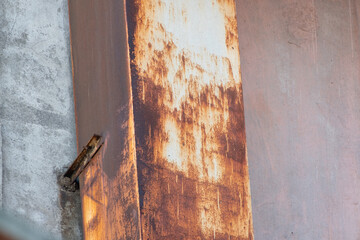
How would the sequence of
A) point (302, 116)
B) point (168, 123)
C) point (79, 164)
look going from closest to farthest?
point (168, 123)
point (79, 164)
point (302, 116)

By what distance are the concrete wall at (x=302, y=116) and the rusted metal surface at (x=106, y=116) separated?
1.00m

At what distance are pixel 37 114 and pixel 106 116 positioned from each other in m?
0.53

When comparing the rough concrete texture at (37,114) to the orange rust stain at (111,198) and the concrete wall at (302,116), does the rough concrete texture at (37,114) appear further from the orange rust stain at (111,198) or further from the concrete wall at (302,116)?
the concrete wall at (302,116)

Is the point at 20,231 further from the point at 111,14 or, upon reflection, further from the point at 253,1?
the point at 253,1

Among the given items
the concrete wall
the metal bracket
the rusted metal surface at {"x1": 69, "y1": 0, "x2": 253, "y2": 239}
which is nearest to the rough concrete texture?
the metal bracket

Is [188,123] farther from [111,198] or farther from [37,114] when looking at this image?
[37,114]

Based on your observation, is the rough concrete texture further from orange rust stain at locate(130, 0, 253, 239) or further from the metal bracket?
orange rust stain at locate(130, 0, 253, 239)

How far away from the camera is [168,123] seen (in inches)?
77.3

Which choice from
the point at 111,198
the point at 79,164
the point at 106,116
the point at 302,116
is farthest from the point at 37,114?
the point at 302,116

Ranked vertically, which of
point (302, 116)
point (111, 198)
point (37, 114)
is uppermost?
point (37, 114)

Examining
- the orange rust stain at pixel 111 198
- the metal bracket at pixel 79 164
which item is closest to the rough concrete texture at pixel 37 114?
the metal bracket at pixel 79 164

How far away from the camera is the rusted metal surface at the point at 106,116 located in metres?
1.93

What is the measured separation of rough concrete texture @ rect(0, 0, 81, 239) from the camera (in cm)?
241

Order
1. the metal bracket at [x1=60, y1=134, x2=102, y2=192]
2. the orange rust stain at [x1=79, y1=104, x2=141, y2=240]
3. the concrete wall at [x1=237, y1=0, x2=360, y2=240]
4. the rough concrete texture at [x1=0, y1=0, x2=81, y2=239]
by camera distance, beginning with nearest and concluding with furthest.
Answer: the orange rust stain at [x1=79, y1=104, x2=141, y2=240] → the metal bracket at [x1=60, y1=134, x2=102, y2=192] → the rough concrete texture at [x1=0, y1=0, x2=81, y2=239] → the concrete wall at [x1=237, y1=0, x2=360, y2=240]
